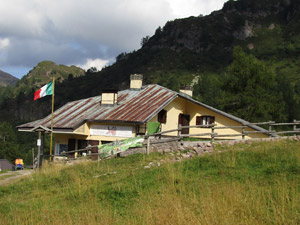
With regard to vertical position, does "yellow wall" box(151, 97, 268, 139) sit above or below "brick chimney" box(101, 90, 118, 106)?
below

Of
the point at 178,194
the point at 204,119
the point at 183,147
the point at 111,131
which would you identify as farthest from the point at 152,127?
the point at 178,194

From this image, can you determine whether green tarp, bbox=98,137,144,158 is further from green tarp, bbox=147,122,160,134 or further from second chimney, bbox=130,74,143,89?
second chimney, bbox=130,74,143,89

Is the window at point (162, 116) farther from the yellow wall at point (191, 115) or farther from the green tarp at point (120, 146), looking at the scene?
the green tarp at point (120, 146)

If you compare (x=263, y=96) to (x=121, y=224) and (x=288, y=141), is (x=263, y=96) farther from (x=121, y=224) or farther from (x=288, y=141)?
(x=121, y=224)

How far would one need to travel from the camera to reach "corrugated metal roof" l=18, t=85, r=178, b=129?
25.1 m

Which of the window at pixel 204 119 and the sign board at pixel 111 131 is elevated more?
Result: the window at pixel 204 119

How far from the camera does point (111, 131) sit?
25.9 metres

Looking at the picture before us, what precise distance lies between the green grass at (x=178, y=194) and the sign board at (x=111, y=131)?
8.52 metres

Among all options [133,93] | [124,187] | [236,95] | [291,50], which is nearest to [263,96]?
[236,95]

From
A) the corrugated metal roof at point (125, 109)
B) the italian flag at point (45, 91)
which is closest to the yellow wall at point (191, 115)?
the corrugated metal roof at point (125, 109)

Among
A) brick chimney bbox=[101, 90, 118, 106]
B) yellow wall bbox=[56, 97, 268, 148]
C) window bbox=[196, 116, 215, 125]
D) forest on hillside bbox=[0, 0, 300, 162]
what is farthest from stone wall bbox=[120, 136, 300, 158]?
forest on hillside bbox=[0, 0, 300, 162]

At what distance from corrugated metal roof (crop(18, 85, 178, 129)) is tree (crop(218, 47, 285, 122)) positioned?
39.8ft

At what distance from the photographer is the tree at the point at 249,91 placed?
37031mm

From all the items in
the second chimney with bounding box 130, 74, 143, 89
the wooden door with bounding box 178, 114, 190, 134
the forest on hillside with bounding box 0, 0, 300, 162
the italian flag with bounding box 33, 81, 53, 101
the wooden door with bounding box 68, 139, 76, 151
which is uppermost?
the forest on hillside with bounding box 0, 0, 300, 162
